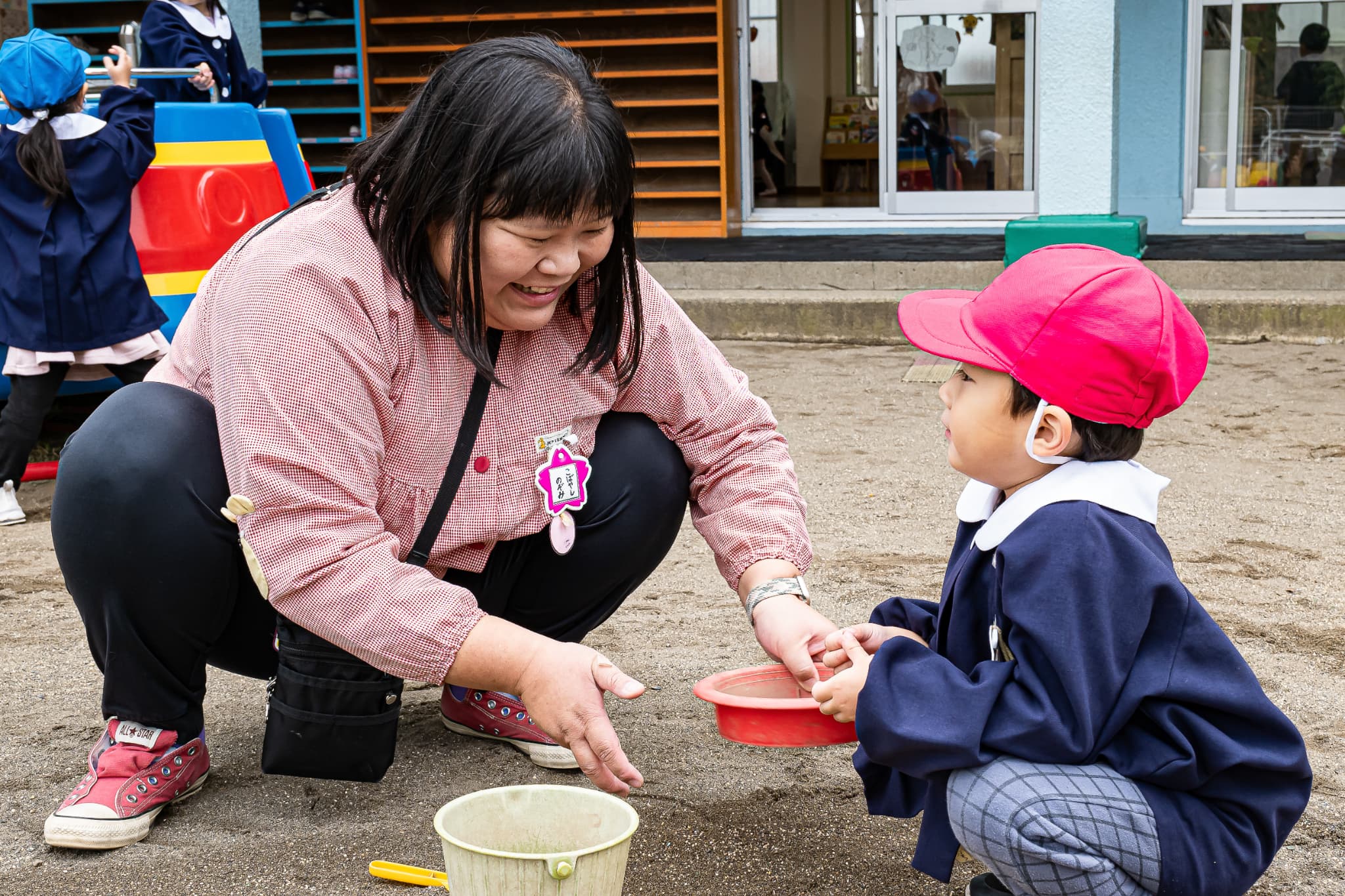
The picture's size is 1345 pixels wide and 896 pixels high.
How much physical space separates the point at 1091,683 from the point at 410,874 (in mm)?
816

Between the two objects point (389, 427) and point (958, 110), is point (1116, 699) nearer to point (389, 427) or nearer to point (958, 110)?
point (389, 427)

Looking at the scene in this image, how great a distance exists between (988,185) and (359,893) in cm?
681

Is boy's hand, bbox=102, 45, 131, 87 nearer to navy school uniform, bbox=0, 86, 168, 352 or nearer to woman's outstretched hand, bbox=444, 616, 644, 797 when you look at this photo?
navy school uniform, bbox=0, 86, 168, 352

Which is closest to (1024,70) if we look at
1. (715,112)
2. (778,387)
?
(715,112)

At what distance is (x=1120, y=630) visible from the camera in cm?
124

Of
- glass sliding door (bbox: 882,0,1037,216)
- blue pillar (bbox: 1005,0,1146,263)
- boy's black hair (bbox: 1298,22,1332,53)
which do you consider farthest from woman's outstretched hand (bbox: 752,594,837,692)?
boy's black hair (bbox: 1298,22,1332,53)

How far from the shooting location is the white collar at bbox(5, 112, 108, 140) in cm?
345

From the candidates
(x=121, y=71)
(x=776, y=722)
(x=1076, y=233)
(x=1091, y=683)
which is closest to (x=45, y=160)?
(x=121, y=71)

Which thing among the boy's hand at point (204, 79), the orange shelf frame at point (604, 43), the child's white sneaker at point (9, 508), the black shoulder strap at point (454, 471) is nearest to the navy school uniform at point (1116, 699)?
the black shoulder strap at point (454, 471)

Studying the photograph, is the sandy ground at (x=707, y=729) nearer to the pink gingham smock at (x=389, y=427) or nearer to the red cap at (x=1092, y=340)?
the pink gingham smock at (x=389, y=427)

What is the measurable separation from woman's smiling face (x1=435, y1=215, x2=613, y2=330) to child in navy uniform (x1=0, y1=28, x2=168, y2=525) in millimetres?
2245

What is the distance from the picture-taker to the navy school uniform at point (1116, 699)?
1.23 meters

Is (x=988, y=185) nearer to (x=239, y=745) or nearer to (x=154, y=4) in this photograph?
(x=154, y=4)

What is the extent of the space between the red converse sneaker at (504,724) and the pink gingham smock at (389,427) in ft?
0.87
